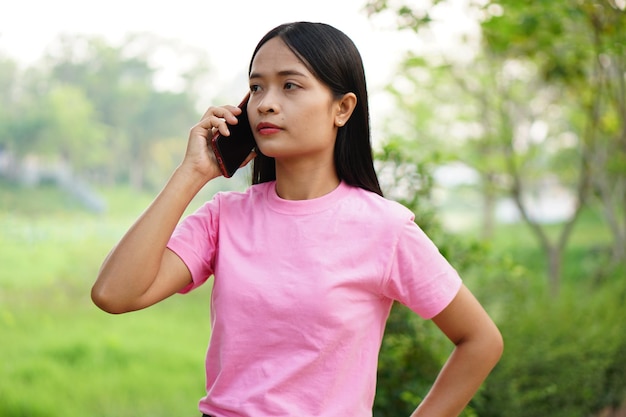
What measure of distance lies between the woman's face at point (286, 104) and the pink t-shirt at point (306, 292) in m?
0.12

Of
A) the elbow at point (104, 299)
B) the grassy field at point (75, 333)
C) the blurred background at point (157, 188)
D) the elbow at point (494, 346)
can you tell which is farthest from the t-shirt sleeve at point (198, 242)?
the grassy field at point (75, 333)

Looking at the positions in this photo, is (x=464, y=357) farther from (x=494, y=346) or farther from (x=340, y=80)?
(x=340, y=80)

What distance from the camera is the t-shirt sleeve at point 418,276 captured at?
1.48 m

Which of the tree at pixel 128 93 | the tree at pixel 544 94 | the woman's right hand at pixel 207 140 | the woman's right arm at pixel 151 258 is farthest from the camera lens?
the tree at pixel 128 93

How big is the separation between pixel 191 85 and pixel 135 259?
14.0ft

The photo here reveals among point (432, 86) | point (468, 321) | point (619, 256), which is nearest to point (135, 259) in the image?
point (468, 321)

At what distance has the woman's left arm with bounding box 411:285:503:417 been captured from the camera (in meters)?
1.55

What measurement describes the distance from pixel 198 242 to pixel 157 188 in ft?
13.1

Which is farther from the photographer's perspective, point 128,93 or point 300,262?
point 128,93

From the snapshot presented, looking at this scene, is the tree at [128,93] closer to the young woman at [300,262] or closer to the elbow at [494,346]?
the young woman at [300,262]

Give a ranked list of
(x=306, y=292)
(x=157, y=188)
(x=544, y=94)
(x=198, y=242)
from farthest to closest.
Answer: (x=544, y=94) < (x=157, y=188) < (x=198, y=242) < (x=306, y=292)

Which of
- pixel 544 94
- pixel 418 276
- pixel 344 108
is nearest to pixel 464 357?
pixel 418 276

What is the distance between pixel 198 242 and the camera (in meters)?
1.53

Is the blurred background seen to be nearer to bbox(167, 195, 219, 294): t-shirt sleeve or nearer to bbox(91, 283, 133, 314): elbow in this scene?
bbox(167, 195, 219, 294): t-shirt sleeve
